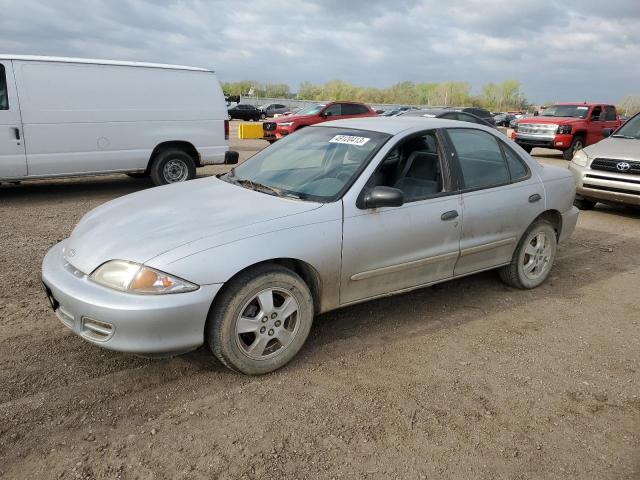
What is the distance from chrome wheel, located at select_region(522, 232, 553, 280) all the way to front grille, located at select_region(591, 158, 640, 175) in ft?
11.5

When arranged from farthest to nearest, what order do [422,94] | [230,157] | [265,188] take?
[422,94], [230,157], [265,188]

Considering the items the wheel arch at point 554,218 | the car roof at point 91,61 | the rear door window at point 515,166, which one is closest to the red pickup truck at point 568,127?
the car roof at point 91,61

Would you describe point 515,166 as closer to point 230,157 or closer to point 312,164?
point 312,164

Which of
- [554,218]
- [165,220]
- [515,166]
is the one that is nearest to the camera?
[165,220]

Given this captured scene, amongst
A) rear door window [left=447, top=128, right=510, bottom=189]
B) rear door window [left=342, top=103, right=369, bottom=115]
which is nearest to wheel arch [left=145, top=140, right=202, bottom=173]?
rear door window [left=447, top=128, right=510, bottom=189]

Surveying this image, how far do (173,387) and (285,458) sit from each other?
2.91 ft

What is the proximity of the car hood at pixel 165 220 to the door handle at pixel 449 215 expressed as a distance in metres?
1.04

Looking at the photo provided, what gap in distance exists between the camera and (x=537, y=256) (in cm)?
473

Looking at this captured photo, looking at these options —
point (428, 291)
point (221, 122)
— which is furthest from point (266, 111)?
point (428, 291)

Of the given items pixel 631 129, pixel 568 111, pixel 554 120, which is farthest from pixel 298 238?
pixel 568 111

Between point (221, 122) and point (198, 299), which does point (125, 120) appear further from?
point (198, 299)

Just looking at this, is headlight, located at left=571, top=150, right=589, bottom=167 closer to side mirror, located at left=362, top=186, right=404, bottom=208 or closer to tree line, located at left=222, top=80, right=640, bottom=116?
side mirror, located at left=362, top=186, right=404, bottom=208

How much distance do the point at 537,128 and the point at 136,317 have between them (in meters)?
16.0

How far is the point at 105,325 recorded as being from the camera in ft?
9.00
